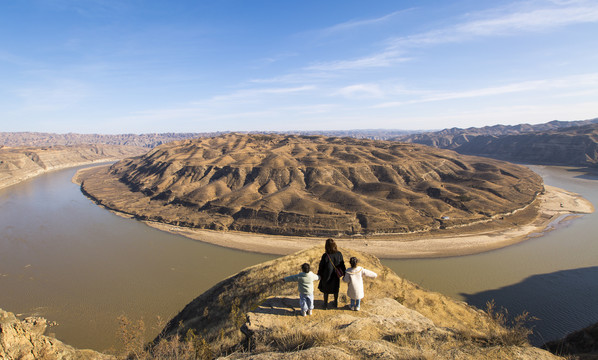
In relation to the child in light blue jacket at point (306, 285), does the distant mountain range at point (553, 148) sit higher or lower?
higher

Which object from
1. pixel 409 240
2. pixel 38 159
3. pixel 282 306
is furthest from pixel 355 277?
pixel 38 159

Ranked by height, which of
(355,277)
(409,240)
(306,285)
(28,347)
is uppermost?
(355,277)

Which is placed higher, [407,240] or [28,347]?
[28,347]

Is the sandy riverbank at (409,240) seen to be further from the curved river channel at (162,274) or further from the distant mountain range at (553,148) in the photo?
the distant mountain range at (553,148)

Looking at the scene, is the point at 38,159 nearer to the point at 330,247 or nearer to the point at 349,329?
the point at 330,247

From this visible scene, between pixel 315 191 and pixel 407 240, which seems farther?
pixel 315 191

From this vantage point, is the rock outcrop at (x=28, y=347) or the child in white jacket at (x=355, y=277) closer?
the child in white jacket at (x=355, y=277)

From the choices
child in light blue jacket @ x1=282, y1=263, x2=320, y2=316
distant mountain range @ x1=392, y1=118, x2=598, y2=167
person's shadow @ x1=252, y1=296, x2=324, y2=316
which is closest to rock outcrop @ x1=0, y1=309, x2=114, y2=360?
person's shadow @ x1=252, y1=296, x2=324, y2=316

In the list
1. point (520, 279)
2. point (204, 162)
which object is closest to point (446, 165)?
point (520, 279)

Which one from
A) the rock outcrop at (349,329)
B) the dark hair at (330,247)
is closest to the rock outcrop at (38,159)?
the rock outcrop at (349,329)
